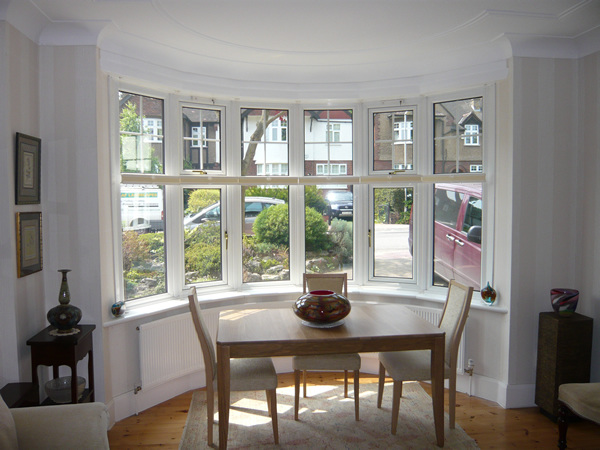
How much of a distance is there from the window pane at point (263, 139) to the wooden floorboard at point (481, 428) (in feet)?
7.26

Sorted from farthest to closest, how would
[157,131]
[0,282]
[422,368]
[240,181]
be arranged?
1. [240,181]
2. [157,131]
3. [422,368]
4. [0,282]

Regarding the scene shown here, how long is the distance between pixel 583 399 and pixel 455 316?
2.92ft

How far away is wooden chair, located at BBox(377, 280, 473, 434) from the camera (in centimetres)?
301

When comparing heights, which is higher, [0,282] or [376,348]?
[0,282]

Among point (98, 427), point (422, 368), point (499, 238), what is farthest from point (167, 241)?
point (499, 238)

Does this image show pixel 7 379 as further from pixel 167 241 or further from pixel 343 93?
pixel 343 93

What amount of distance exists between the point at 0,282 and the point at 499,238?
3567mm

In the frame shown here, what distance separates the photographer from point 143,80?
351 cm

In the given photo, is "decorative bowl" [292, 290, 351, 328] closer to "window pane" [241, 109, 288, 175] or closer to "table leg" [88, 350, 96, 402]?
"table leg" [88, 350, 96, 402]

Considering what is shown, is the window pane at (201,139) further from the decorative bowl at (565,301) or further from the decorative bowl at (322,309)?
the decorative bowl at (565,301)

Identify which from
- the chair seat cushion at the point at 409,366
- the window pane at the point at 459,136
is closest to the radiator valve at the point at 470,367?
the chair seat cushion at the point at 409,366

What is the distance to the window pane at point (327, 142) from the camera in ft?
14.4

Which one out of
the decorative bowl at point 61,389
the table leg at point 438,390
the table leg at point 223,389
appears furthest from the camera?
the table leg at point 438,390

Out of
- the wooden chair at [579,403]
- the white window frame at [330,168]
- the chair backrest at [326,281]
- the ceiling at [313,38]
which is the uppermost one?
the ceiling at [313,38]
